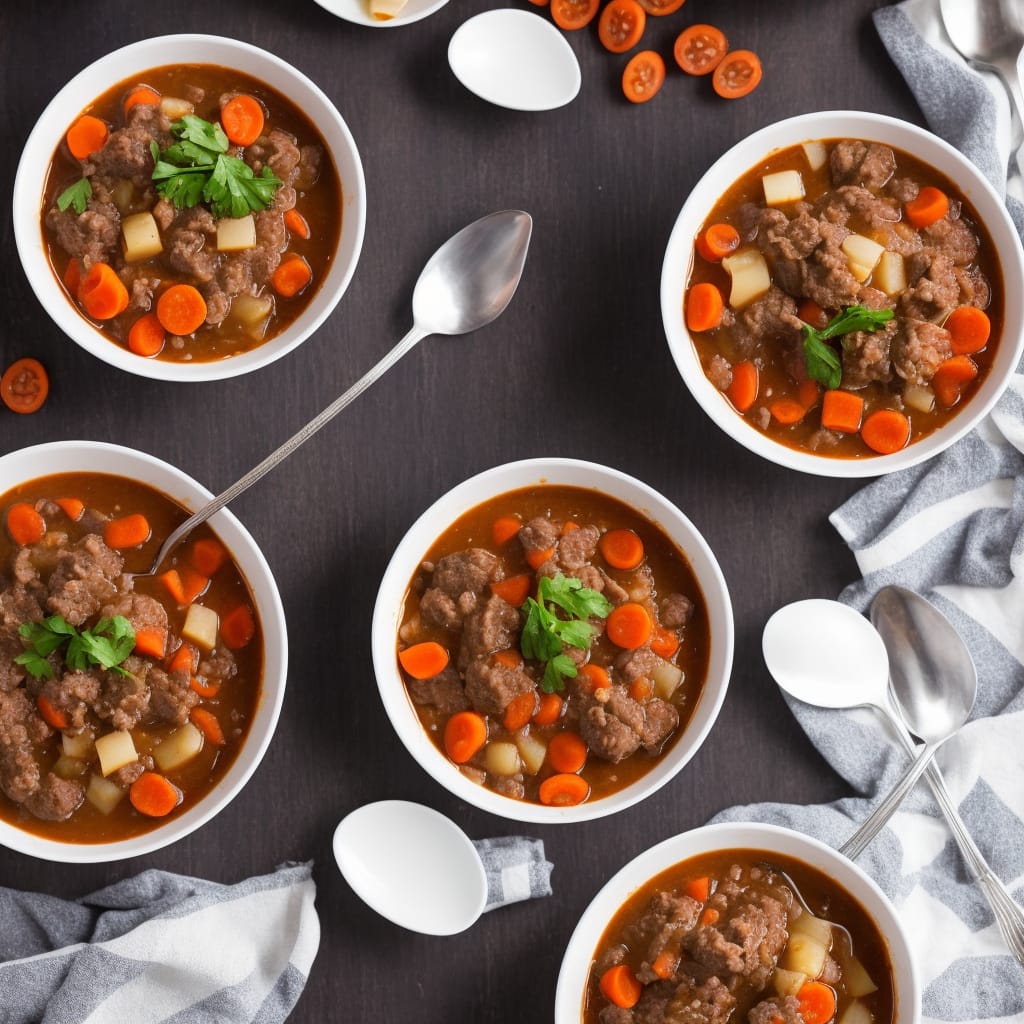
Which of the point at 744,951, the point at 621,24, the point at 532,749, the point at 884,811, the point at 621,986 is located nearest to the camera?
the point at 744,951

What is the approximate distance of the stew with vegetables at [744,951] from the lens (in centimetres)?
403

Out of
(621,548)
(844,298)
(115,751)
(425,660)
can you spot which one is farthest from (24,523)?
(844,298)

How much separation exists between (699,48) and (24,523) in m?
3.04

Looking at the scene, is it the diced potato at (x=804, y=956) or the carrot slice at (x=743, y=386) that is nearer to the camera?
the diced potato at (x=804, y=956)

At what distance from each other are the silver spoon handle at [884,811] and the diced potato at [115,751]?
262 cm

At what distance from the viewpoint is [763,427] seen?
14.1 ft

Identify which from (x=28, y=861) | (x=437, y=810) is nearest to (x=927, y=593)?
(x=437, y=810)

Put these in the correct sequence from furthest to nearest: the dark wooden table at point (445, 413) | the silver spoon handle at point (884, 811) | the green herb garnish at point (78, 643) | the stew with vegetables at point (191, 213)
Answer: the dark wooden table at point (445, 413) < the silver spoon handle at point (884, 811) < the stew with vegetables at point (191, 213) < the green herb garnish at point (78, 643)

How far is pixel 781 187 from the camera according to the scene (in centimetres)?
426

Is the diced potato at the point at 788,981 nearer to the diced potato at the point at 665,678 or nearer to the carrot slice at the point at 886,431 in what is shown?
the diced potato at the point at 665,678

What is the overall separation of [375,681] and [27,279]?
6.42 ft

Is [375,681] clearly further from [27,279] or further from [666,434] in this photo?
[27,279]

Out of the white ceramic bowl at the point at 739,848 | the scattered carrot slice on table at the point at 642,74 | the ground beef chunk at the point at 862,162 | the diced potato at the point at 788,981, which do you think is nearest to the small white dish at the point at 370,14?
the scattered carrot slice on table at the point at 642,74

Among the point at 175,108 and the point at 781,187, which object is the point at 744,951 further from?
the point at 175,108
